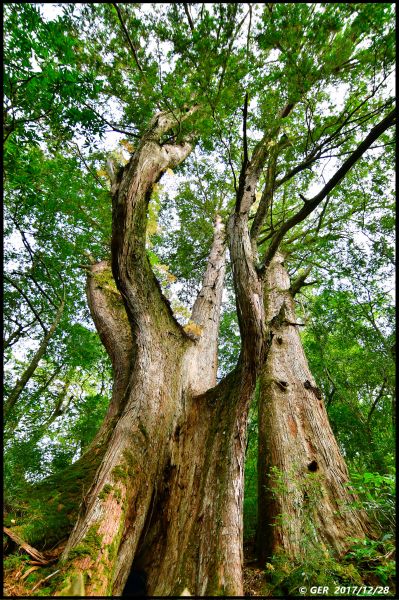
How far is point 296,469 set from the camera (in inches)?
131

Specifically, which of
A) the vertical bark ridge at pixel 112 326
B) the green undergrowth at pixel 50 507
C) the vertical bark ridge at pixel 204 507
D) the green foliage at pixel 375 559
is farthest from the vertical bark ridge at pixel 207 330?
the green foliage at pixel 375 559

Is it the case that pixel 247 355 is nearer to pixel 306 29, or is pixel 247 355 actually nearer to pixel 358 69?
pixel 306 29

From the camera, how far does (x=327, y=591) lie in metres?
2.04

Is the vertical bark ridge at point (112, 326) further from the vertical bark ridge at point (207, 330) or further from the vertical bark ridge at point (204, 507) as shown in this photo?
the vertical bark ridge at point (204, 507)

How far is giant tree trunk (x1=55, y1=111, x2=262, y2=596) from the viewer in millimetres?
2057

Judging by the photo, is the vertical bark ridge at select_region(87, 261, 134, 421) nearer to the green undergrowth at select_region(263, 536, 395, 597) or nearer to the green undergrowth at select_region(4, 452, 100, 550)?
the green undergrowth at select_region(4, 452, 100, 550)

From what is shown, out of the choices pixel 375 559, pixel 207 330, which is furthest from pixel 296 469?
pixel 207 330

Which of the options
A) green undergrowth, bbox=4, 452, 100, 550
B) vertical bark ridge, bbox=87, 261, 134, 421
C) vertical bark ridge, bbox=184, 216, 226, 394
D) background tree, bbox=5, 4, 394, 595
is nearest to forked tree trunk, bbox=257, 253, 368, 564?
background tree, bbox=5, 4, 394, 595

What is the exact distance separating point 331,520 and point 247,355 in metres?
1.90

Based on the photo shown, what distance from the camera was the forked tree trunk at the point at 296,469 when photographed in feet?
9.27

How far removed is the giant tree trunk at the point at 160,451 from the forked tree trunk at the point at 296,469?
741mm

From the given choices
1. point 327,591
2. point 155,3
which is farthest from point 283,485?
point 155,3

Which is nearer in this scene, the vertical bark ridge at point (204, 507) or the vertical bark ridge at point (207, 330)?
the vertical bark ridge at point (204, 507)

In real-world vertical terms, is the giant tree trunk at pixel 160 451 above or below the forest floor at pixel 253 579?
above
